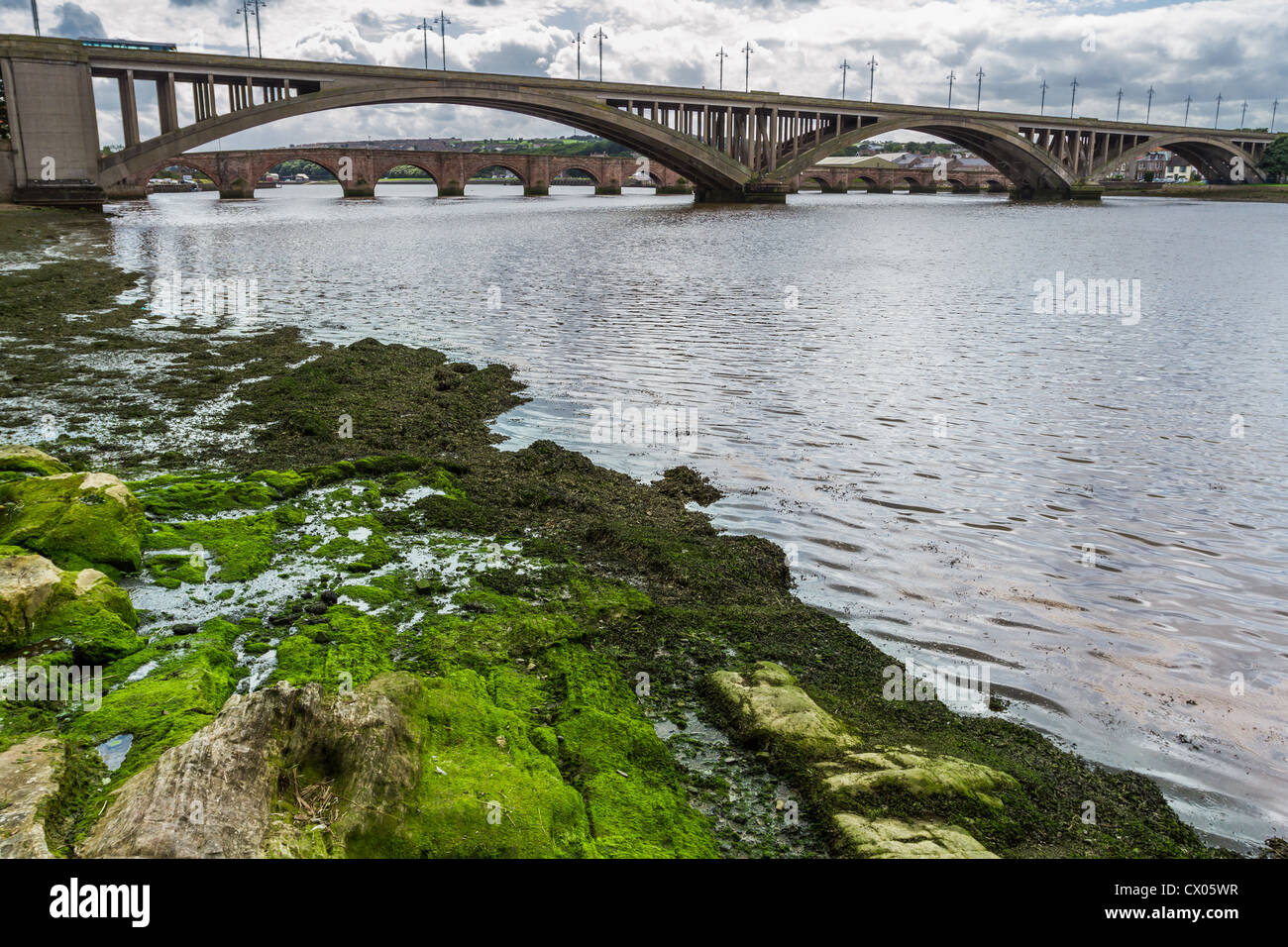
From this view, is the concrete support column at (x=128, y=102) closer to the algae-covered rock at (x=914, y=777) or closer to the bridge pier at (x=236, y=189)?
the bridge pier at (x=236, y=189)

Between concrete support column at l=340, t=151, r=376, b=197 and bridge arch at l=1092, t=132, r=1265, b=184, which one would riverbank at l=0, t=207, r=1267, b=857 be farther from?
bridge arch at l=1092, t=132, r=1265, b=184

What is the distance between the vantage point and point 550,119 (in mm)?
85500

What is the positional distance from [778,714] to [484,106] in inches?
3410

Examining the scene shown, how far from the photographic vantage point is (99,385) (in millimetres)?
14367

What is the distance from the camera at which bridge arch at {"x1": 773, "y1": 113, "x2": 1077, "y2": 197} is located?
103438mm

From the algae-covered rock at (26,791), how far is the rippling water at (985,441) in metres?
5.58

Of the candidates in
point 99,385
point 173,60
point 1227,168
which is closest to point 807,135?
point 173,60

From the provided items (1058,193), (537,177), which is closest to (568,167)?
(537,177)

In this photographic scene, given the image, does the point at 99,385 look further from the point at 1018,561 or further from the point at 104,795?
the point at 1018,561

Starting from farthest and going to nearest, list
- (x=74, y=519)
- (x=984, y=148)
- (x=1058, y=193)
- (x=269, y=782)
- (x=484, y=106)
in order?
(x=1058, y=193), (x=984, y=148), (x=484, y=106), (x=74, y=519), (x=269, y=782)

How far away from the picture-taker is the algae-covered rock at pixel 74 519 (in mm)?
7125

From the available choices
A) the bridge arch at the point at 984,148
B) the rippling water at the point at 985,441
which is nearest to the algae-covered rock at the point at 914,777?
the rippling water at the point at 985,441

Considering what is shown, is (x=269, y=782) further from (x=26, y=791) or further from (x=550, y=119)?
(x=550, y=119)
